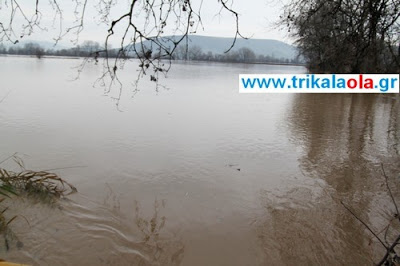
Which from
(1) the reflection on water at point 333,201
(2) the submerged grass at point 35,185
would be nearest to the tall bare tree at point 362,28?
(1) the reflection on water at point 333,201

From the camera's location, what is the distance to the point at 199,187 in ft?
19.2

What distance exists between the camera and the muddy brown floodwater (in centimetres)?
402

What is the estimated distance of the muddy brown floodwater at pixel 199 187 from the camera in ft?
13.2

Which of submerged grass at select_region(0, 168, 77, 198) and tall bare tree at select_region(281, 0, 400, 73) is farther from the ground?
tall bare tree at select_region(281, 0, 400, 73)

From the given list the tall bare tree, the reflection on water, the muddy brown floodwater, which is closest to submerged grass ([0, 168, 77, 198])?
the muddy brown floodwater

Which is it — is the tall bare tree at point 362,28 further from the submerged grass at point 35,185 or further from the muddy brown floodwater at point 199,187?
the submerged grass at point 35,185

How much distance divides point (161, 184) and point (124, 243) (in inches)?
74.3

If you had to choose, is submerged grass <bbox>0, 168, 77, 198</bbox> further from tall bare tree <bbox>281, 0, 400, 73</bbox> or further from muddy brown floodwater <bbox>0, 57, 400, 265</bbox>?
tall bare tree <bbox>281, 0, 400, 73</bbox>

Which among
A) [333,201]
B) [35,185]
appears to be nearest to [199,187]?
[333,201]

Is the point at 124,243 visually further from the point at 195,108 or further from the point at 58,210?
the point at 195,108

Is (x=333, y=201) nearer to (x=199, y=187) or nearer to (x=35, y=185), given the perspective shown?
(x=199, y=187)

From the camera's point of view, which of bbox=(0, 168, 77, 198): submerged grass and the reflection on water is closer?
the reflection on water

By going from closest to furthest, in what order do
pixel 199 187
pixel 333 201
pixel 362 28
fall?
pixel 362 28
pixel 333 201
pixel 199 187

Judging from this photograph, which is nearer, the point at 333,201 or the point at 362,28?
the point at 362,28
